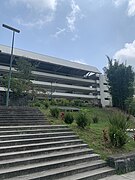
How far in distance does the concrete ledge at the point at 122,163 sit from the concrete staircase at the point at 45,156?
0.23 meters

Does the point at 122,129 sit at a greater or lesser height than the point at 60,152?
greater

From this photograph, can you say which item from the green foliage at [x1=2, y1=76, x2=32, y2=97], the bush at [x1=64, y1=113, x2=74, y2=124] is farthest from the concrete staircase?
the green foliage at [x1=2, y1=76, x2=32, y2=97]

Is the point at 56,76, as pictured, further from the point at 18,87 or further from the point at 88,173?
the point at 88,173

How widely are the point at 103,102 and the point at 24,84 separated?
35.6 meters

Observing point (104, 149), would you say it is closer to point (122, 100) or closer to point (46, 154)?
point (46, 154)

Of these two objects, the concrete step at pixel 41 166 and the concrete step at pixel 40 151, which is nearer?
the concrete step at pixel 41 166

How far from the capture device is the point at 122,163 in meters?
7.82

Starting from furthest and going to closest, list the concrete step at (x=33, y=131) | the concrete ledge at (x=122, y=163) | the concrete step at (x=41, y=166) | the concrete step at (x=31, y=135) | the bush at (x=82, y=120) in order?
the bush at (x=82, y=120)
the concrete step at (x=33, y=131)
the concrete step at (x=31, y=135)
the concrete ledge at (x=122, y=163)
the concrete step at (x=41, y=166)

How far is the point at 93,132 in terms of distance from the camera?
11102mm

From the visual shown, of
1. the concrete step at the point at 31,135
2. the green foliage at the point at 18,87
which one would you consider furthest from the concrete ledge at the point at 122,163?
Answer: the green foliage at the point at 18,87

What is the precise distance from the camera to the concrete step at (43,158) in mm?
6396

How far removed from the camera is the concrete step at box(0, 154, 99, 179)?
19.5 feet

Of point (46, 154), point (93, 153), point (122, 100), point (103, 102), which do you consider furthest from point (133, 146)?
point (103, 102)

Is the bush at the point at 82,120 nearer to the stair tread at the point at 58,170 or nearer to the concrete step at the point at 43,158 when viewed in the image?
the concrete step at the point at 43,158
